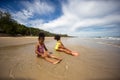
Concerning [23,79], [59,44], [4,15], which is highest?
[4,15]

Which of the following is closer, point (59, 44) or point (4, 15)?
point (59, 44)

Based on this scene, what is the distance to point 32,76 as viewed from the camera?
2.84 meters

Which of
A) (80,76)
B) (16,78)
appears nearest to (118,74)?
(80,76)

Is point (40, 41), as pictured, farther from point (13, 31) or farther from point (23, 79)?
point (13, 31)

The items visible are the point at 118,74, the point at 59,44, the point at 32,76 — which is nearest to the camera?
the point at 32,76

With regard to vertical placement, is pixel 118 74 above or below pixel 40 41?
below

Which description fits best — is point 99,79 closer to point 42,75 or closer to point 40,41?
point 42,75

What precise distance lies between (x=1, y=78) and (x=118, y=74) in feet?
11.9

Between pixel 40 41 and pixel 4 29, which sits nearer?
pixel 40 41

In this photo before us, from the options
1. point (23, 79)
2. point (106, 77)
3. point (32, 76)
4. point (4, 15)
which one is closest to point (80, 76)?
point (106, 77)

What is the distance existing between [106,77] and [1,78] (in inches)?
122

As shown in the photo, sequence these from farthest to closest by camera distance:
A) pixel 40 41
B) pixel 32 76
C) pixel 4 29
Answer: pixel 4 29
pixel 40 41
pixel 32 76

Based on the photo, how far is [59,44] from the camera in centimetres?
702

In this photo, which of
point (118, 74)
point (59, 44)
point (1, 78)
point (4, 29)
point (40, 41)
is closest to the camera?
point (1, 78)
